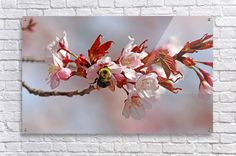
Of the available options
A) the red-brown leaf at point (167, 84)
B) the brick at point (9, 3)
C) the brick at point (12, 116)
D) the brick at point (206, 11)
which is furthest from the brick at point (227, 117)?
the brick at point (9, 3)

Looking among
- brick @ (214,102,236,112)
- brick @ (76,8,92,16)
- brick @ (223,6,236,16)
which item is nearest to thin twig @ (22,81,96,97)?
brick @ (76,8,92,16)

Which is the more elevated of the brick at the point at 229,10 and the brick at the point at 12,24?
the brick at the point at 229,10

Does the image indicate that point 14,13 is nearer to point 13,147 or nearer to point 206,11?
point 13,147

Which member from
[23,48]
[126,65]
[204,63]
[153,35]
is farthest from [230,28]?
[23,48]

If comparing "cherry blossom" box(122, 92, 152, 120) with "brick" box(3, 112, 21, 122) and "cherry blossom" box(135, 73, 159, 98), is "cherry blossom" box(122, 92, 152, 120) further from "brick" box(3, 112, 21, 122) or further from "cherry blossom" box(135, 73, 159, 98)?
"brick" box(3, 112, 21, 122)

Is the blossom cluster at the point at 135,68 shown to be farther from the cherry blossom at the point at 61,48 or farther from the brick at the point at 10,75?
the brick at the point at 10,75

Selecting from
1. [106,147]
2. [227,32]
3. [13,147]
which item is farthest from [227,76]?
[13,147]
